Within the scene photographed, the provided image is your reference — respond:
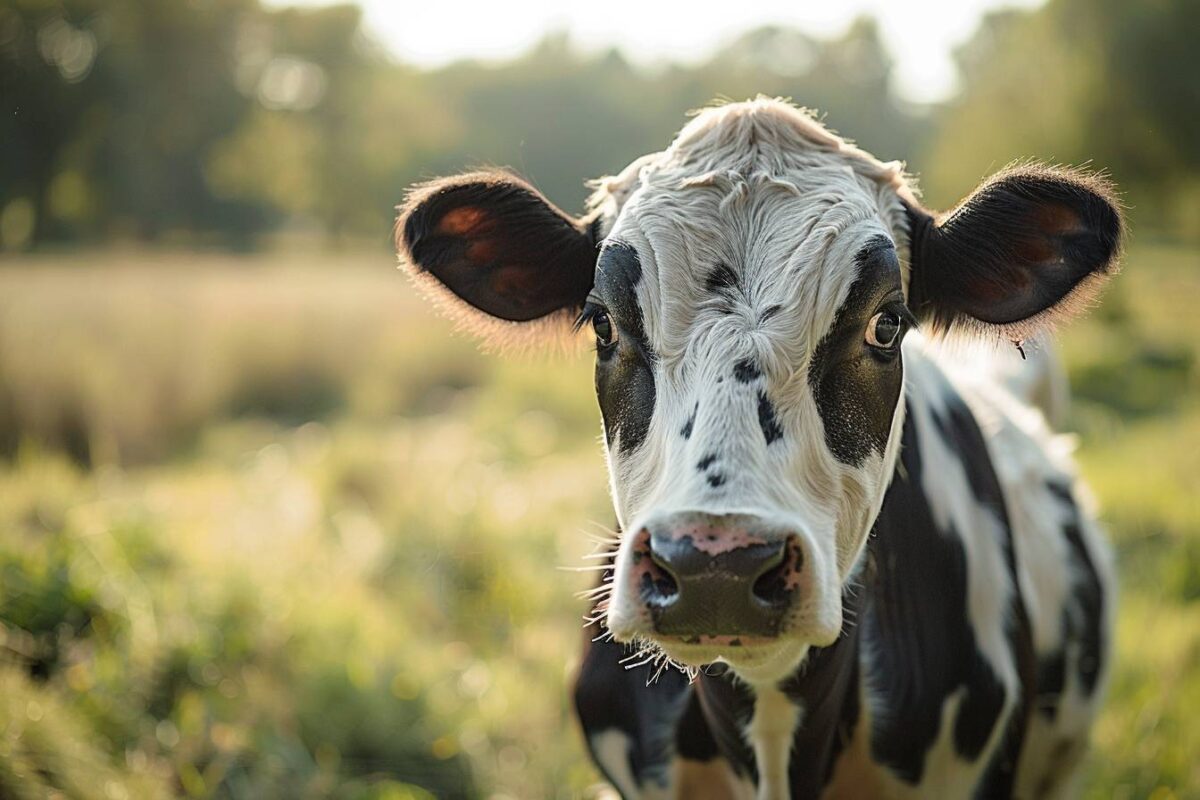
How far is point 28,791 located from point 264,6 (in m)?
39.8

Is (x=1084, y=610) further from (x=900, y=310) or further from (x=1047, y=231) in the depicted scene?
(x=900, y=310)

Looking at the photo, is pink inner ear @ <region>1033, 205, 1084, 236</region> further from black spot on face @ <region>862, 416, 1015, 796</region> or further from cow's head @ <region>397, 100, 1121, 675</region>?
black spot on face @ <region>862, 416, 1015, 796</region>

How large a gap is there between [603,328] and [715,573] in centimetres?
78

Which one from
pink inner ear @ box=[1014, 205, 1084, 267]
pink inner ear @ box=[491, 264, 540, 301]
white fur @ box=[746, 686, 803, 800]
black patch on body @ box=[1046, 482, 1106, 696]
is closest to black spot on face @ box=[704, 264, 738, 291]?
pink inner ear @ box=[491, 264, 540, 301]

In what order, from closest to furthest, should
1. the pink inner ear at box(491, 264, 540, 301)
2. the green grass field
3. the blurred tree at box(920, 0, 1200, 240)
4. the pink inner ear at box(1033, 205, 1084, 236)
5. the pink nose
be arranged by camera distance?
1. the pink nose
2. the pink inner ear at box(1033, 205, 1084, 236)
3. the pink inner ear at box(491, 264, 540, 301)
4. the green grass field
5. the blurred tree at box(920, 0, 1200, 240)

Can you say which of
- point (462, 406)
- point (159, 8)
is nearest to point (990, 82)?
point (462, 406)

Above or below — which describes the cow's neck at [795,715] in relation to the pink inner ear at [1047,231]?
below

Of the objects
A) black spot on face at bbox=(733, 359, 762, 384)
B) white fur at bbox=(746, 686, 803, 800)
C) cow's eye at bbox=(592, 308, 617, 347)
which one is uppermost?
black spot on face at bbox=(733, 359, 762, 384)

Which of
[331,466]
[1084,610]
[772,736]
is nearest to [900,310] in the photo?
[772,736]

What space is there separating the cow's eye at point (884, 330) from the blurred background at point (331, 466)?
1.22 metres

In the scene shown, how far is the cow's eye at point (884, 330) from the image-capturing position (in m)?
2.28

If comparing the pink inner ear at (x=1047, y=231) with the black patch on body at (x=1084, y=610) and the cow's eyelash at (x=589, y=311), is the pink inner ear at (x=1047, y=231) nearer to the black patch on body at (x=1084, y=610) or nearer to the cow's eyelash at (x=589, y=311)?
the cow's eyelash at (x=589, y=311)

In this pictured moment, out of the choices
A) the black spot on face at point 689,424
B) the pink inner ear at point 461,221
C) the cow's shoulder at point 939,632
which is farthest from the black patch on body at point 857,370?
the pink inner ear at point 461,221

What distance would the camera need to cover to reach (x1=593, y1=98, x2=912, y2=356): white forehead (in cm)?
222
